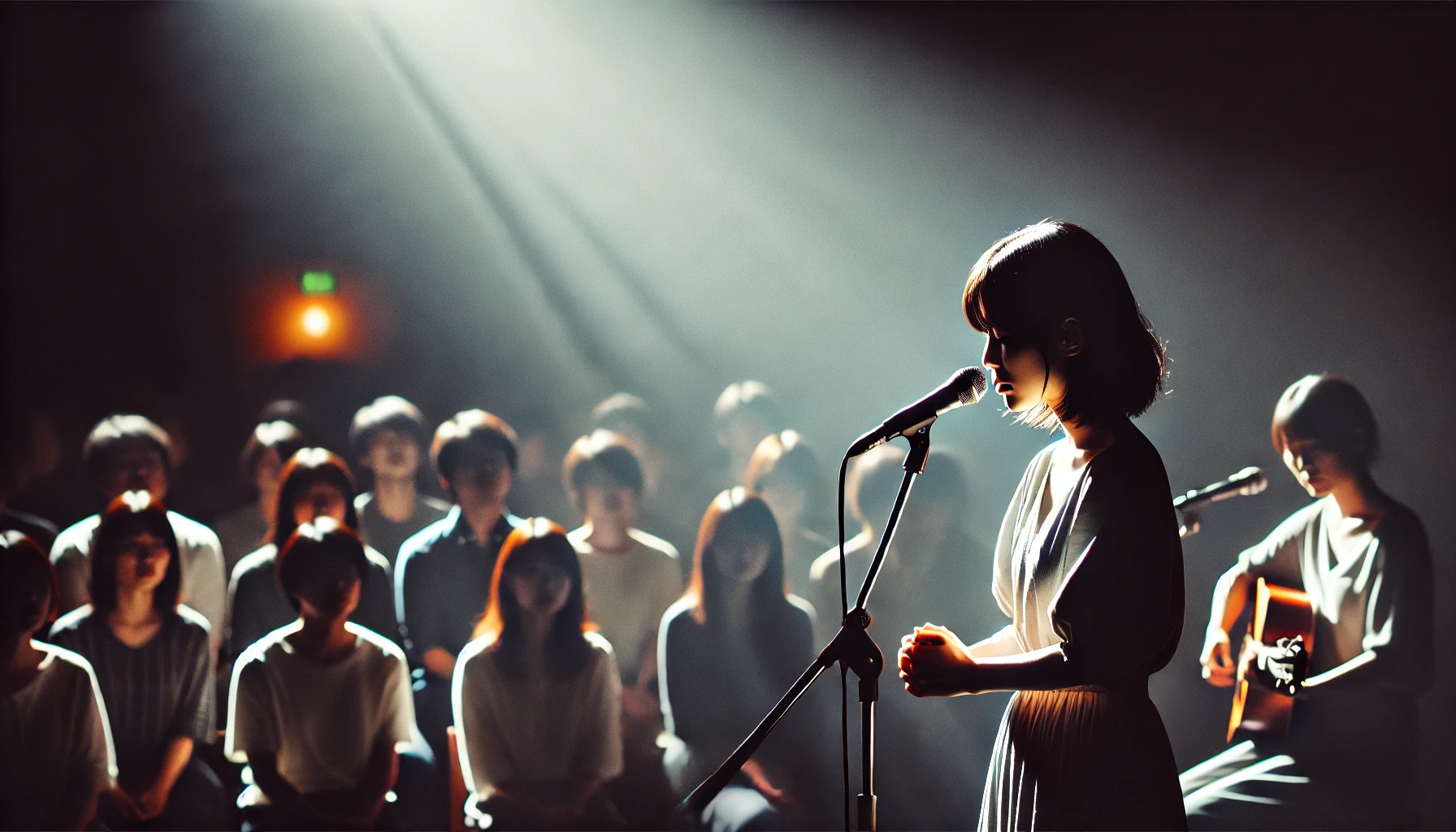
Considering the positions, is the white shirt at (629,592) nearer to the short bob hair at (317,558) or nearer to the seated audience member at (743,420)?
the seated audience member at (743,420)

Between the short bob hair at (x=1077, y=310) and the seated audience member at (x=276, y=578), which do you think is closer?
the short bob hair at (x=1077, y=310)

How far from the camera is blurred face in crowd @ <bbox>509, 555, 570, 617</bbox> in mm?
3174

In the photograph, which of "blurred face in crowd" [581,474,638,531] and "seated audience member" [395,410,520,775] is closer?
"seated audience member" [395,410,520,775]

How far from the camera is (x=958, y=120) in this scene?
379cm

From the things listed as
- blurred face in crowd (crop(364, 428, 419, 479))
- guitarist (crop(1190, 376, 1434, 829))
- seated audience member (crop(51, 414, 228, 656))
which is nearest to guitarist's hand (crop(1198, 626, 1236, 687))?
guitarist (crop(1190, 376, 1434, 829))

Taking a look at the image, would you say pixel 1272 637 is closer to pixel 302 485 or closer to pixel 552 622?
pixel 552 622

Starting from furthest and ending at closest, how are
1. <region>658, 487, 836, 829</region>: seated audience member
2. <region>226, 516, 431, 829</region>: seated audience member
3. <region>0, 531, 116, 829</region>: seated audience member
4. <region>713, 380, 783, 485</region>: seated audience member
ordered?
<region>713, 380, 783, 485</region>: seated audience member
<region>658, 487, 836, 829</region>: seated audience member
<region>0, 531, 116, 829</region>: seated audience member
<region>226, 516, 431, 829</region>: seated audience member

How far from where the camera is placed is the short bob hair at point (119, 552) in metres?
3.25

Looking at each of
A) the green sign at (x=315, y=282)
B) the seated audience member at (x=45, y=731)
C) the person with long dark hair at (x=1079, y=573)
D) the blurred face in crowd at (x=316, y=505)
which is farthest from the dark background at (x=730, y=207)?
the person with long dark hair at (x=1079, y=573)

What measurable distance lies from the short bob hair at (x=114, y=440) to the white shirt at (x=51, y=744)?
24.6 inches

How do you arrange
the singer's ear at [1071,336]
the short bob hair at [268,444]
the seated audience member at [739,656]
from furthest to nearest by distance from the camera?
the short bob hair at [268,444]
the seated audience member at [739,656]
the singer's ear at [1071,336]

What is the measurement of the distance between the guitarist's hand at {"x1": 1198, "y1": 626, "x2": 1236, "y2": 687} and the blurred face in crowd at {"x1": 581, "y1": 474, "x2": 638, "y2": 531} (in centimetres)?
193

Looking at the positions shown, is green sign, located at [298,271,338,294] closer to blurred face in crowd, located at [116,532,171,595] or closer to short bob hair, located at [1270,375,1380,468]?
blurred face in crowd, located at [116,532,171,595]

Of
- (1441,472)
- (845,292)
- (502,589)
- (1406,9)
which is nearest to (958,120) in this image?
(845,292)
